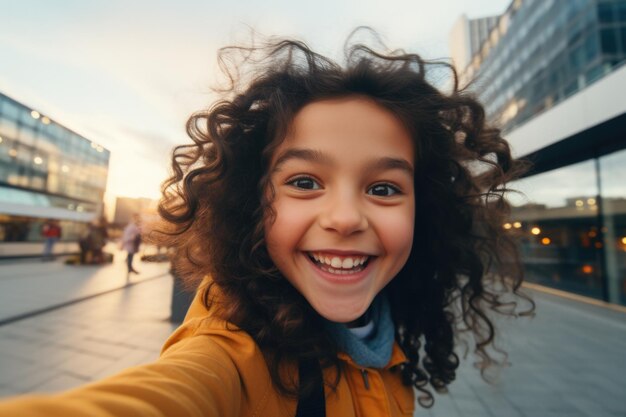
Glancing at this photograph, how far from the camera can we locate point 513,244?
199cm

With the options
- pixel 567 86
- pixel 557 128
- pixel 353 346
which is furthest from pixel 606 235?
pixel 353 346

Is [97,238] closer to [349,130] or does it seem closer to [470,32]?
[349,130]

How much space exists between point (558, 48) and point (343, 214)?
665 inches

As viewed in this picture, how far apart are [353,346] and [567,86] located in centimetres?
1430

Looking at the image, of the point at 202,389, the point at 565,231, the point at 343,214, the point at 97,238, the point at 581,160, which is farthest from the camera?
the point at 97,238

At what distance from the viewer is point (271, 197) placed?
3.80 ft

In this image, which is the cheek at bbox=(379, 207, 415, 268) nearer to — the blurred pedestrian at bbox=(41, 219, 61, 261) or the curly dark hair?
the curly dark hair

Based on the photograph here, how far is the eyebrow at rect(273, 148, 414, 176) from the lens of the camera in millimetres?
1067

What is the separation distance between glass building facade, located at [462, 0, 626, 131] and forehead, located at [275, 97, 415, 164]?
1099 mm

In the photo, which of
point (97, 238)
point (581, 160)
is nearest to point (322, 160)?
point (581, 160)

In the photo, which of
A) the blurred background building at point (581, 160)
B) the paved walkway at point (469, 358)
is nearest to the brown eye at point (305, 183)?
the paved walkway at point (469, 358)

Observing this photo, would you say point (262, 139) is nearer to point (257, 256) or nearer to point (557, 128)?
point (257, 256)

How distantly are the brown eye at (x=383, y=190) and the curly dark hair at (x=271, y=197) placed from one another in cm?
27

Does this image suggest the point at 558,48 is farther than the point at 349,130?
Yes
